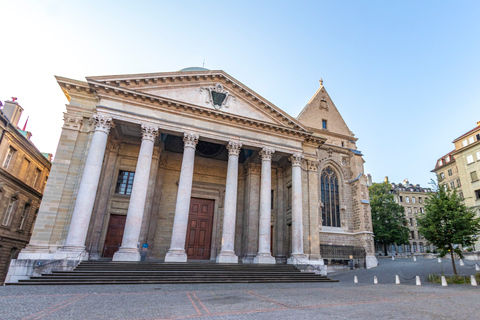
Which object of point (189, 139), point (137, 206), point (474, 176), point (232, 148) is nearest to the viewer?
point (137, 206)

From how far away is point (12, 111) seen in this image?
23.8 meters

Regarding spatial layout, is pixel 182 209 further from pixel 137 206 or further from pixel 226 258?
pixel 226 258

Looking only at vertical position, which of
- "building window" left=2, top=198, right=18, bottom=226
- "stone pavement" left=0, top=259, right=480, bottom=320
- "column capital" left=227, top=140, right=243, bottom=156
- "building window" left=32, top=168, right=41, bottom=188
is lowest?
"stone pavement" left=0, top=259, right=480, bottom=320

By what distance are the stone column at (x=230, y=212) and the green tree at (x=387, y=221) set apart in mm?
30369

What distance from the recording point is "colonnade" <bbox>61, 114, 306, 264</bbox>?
46.4 ft

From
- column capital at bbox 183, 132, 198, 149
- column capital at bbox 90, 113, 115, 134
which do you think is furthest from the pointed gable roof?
column capital at bbox 90, 113, 115, 134

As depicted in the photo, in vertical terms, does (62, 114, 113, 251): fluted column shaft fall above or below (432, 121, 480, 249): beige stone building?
below

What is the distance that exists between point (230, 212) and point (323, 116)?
17623 millimetres

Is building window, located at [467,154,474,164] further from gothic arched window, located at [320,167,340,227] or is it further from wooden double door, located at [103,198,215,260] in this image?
wooden double door, located at [103,198,215,260]

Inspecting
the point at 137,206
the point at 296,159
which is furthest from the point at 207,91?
the point at 137,206

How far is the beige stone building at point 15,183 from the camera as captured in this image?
21198 millimetres

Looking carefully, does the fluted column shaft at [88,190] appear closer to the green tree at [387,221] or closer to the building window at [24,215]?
the building window at [24,215]

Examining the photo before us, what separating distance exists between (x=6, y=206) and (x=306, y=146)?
2547 cm

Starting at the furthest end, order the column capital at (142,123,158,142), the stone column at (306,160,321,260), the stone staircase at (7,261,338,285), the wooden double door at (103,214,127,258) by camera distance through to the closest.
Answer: the stone column at (306,160,321,260), the wooden double door at (103,214,127,258), the column capital at (142,123,158,142), the stone staircase at (7,261,338,285)
